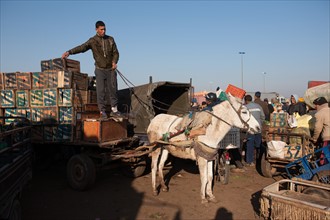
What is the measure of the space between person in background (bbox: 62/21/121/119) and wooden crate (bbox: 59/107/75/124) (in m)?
0.68

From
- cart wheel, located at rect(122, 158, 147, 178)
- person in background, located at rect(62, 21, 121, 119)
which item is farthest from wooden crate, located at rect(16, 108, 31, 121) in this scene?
cart wheel, located at rect(122, 158, 147, 178)

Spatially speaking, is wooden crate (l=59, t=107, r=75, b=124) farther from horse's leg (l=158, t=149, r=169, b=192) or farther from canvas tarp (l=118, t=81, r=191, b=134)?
horse's leg (l=158, t=149, r=169, b=192)

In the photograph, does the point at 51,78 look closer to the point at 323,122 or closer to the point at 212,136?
the point at 212,136

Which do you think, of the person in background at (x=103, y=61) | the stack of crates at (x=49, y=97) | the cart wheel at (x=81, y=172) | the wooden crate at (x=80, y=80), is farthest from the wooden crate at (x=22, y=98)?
the cart wheel at (x=81, y=172)

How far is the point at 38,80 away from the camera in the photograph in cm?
623

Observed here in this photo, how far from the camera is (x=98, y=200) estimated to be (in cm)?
550

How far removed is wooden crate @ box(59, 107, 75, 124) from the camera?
5.89 metres

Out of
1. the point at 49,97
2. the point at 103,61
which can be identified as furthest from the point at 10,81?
the point at 103,61

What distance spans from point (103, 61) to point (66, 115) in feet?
5.39

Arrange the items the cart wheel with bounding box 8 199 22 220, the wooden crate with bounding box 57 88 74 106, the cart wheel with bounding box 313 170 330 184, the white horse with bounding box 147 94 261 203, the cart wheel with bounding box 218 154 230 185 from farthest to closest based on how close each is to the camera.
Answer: the cart wheel with bounding box 218 154 230 185 → the wooden crate with bounding box 57 88 74 106 → the white horse with bounding box 147 94 261 203 → the cart wheel with bounding box 313 170 330 184 → the cart wheel with bounding box 8 199 22 220

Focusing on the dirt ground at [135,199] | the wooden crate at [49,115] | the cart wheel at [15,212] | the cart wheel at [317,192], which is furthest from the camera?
the wooden crate at [49,115]

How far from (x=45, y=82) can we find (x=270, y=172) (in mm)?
6658

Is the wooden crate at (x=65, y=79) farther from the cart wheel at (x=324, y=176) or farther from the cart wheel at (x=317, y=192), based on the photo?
the cart wheel at (x=324, y=176)

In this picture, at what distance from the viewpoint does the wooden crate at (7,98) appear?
634cm
